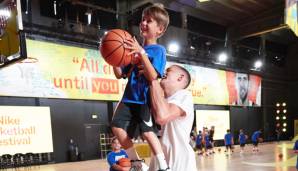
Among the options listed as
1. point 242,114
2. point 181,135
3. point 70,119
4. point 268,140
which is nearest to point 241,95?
point 242,114

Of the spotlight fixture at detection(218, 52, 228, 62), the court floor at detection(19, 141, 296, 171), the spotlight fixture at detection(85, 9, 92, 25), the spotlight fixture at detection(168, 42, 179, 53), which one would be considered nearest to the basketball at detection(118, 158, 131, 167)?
the court floor at detection(19, 141, 296, 171)

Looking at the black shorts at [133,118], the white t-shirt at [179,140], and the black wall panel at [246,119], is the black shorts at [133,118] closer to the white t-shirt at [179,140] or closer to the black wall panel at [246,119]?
the white t-shirt at [179,140]

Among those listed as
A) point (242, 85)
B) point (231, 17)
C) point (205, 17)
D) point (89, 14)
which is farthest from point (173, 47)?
point (242, 85)

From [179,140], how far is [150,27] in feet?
2.37

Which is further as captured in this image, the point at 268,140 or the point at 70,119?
the point at 268,140

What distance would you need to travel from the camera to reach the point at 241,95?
924 inches

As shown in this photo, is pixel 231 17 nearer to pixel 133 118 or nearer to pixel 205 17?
pixel 205 17

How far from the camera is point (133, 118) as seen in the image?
206 cm

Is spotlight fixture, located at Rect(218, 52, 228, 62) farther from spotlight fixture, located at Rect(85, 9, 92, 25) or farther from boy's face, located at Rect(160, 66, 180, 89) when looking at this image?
boy's face, located at Rect(160, 66, 180, 89)

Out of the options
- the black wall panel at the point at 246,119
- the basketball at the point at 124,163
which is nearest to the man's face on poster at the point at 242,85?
the black wall panel at the point at 246,119

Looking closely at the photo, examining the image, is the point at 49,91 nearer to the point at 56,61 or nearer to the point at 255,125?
the point at 56,61

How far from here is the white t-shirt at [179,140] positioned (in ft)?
6.40

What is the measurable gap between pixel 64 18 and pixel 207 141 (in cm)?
944

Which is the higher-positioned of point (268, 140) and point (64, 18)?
point (64, 18)
